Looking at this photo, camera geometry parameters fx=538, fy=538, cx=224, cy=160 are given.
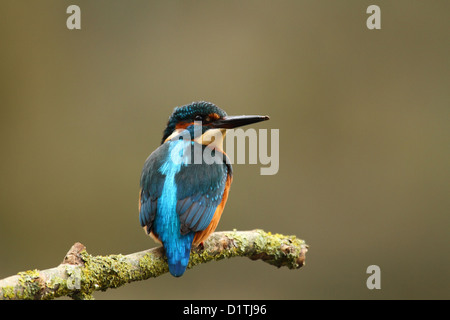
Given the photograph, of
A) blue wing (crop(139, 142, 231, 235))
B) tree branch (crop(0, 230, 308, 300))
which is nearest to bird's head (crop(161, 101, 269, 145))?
blue wing (crop(139, 142, 231, 235))

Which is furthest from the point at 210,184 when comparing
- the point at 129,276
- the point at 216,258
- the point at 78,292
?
the point at 78,292

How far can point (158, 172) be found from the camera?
6.19 ft

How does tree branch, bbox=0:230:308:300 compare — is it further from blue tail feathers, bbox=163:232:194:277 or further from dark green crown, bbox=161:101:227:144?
dark green crown, bbox=161:101:227:144

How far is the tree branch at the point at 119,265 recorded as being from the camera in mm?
1426

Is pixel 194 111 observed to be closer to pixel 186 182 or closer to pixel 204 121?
pixel 204 121

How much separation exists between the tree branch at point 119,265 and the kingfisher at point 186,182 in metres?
0.07

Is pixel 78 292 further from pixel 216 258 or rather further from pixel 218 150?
pixel 218 150

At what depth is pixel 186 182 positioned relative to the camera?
6.11 ft

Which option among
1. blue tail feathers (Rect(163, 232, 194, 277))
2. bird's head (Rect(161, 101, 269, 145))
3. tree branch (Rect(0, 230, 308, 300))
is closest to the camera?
tree branch (Rect(0, 230, 308, 300))

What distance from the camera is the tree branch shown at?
56.1 inches

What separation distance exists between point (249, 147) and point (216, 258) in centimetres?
73

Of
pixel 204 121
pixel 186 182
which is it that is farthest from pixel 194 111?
pixel 186 182

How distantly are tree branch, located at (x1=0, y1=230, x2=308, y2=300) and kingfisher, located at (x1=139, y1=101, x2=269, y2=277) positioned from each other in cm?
7

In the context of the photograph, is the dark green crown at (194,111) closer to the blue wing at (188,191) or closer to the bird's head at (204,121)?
the bird's head at (204,121)
